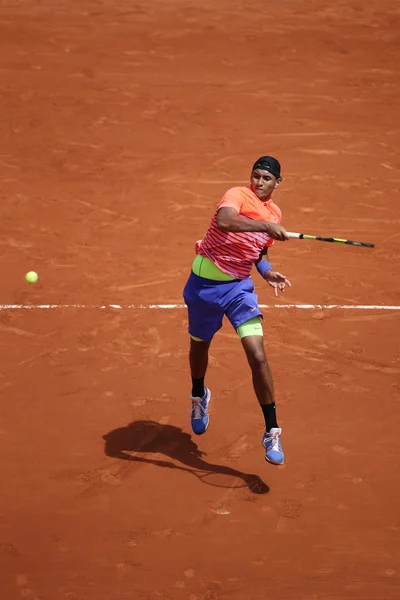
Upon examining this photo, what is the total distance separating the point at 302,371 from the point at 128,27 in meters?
10.7

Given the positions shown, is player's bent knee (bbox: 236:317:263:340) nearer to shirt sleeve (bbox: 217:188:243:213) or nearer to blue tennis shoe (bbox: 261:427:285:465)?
blue tennis shoe (bbox: 261:427:285:465)

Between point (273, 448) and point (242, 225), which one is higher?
point (242, 225)

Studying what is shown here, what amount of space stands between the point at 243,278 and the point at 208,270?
0.30 m

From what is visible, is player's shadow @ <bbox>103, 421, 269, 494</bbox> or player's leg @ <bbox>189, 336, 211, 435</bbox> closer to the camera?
player's shadow @ <bbox>103, 421, 269, 494</bbox>

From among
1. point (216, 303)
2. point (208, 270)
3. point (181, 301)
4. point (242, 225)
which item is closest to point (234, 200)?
point (242, 225)

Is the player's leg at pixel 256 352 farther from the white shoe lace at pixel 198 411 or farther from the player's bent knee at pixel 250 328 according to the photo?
the white shoe lace at pixel 198 411

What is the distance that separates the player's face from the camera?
7.95 meters

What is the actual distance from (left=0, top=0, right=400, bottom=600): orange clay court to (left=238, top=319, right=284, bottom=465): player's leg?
17.5 inches

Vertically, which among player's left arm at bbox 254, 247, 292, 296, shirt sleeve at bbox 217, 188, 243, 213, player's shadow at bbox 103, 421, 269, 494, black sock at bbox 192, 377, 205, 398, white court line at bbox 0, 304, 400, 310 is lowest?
white court line at bbox 0, 304, 400, 310

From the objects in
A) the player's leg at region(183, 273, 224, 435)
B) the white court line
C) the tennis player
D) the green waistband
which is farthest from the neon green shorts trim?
the white court line

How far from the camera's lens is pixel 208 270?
8039 mm

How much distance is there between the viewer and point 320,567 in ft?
23.6

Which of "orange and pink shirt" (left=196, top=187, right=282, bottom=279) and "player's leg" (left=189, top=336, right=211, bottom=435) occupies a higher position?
"orange and pink shirt" (left=196, top=187, right=282, bottom=279)

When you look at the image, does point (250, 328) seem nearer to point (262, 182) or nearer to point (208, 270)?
point (208, 270)
